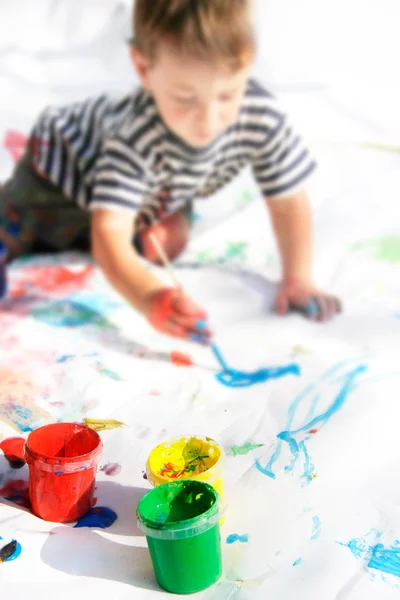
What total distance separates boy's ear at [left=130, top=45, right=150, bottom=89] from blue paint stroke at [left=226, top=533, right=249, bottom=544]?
70 cm

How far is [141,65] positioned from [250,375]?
19.3 inches

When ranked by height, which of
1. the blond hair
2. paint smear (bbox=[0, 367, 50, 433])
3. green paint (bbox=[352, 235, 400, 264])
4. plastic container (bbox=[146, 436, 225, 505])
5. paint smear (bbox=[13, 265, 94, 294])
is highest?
the blond hair

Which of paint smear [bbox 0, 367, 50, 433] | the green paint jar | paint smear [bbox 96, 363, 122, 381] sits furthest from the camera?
paint smear [bbox 96, 363, 122, 381]

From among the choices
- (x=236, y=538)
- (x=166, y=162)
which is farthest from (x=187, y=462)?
(x=166, y=162)

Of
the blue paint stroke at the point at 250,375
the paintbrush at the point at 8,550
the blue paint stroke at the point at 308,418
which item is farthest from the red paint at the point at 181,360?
the paintbrush at the point at 8,550

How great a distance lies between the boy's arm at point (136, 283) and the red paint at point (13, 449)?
34 centimetres

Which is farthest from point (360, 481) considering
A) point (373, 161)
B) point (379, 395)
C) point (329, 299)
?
point (373, 161)

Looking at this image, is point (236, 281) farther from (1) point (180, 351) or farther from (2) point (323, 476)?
(2) point (323, 476)

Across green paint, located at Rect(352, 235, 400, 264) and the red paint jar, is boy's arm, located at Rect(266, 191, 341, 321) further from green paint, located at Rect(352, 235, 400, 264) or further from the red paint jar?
the red paint jar

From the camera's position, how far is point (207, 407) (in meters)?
0.95

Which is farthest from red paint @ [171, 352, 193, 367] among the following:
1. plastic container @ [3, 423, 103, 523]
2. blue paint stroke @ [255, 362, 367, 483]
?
plastic container @ [3, 423, 103, 523]

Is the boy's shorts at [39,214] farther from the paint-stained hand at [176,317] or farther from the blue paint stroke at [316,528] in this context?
the blue paint stroke at [316,528]

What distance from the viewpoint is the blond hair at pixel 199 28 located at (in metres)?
1.06

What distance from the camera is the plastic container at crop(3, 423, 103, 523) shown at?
735 millimetres
